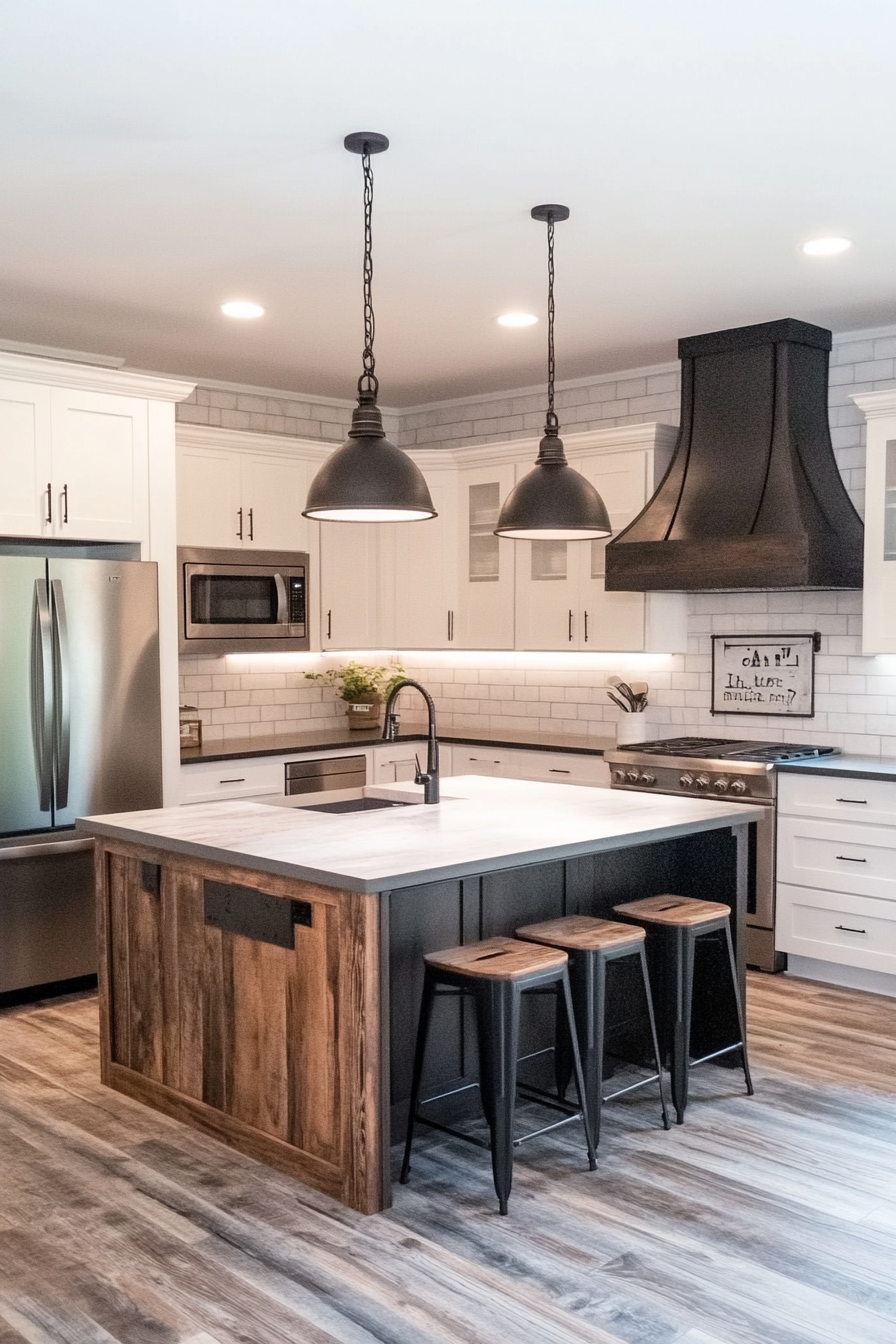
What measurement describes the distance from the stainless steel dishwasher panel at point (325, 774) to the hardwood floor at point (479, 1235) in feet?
7.73

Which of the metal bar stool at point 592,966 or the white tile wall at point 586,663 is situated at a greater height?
the white tile wall at point 586,663

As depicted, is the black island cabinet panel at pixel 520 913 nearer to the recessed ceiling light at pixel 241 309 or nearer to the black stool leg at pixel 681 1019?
the black stool leg at pixel 681 1019

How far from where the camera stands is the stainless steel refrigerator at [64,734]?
4750mm

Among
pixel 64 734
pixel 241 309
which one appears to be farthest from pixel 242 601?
pixel 241 309

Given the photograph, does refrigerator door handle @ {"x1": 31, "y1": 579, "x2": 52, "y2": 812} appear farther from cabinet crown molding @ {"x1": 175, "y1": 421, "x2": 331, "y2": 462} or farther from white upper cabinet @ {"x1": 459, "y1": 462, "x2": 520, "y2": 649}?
white upper cabinet @ {"x1": 459, "y1": 462, "x2": 520, "y2": 649}

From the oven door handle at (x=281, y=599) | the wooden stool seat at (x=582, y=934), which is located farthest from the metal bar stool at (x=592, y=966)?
the oven door handle at (x=281, y=599)

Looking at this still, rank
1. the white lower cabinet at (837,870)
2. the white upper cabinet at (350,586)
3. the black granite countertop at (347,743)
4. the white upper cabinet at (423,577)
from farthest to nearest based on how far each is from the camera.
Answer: the white upper cabinet at (423,577), the white upper cabinet at (350,586), the black granite countertop at (347,743), the white lower cabinet at (837,870)

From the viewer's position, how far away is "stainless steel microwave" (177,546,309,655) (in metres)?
5.98

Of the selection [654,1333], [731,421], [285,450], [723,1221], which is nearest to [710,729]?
[731,421]

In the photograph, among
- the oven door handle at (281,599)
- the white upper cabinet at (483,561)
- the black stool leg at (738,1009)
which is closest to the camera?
the black stool leg at (738,1009)

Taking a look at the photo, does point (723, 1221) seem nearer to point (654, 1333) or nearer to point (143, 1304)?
point (654, 1333)

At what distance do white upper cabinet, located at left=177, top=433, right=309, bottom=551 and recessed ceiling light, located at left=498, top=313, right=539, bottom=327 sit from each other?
1386 millimetres

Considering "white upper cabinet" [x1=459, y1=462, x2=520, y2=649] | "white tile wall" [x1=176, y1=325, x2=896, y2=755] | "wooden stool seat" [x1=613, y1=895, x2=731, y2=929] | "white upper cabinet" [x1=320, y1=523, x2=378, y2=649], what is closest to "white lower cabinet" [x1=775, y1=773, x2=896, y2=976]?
"white tile wall" [x1=176, y1=325, x2=896, y2=755]

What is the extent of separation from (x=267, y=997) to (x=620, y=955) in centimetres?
99
